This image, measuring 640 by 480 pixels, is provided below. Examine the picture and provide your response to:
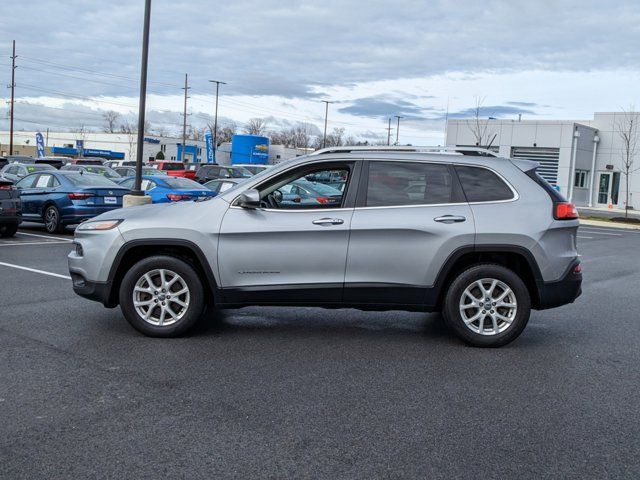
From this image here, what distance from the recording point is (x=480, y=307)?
21.7ft

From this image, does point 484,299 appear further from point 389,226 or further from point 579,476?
point 579,476

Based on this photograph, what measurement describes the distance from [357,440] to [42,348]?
3.37m

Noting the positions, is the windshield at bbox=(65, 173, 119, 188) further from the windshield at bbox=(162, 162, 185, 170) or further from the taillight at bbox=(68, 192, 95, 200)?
the windshield at bbox=(162, 162, 185, 170)

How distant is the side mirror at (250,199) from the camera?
6465 mm

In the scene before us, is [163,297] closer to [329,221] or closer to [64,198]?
[329,221]

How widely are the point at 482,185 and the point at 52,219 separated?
43.6ft

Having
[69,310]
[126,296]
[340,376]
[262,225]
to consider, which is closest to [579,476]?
[340,376]

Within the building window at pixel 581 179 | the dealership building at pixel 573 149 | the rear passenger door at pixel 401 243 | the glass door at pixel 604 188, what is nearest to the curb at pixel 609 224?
the dealership building at pixel 573 149

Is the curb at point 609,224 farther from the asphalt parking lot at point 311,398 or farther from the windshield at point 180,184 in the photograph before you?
the asphalt parking lot at point 311,398

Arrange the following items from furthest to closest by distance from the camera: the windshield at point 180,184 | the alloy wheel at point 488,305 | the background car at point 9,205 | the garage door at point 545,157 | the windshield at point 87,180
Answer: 1. the garage door at point 545,157
2. the windshield at point 180,184
3. the windshield at point 87,180
4. the background car at point 9,205
5. the alloy wheel at point 488,305

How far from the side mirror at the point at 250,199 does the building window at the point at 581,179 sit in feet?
143

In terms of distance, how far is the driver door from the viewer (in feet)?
21.5

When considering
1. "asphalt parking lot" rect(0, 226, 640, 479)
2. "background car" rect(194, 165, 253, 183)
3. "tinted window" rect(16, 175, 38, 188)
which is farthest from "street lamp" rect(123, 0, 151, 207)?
"background car" rect(194, 165, 253, 183)

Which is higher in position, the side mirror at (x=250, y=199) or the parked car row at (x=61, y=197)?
the side mirror at (x=250, y=199)
